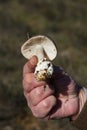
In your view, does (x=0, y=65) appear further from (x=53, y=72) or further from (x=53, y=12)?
(x=53, y=12)

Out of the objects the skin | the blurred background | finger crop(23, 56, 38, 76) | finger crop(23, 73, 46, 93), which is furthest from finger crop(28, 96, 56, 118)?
the blurred background

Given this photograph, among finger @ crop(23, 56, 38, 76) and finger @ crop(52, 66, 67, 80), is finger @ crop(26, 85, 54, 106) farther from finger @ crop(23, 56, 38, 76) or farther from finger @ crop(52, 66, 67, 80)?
finger @ crop(52, 66, 67, 80)

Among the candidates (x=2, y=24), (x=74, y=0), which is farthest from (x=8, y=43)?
(x=74, y=0)

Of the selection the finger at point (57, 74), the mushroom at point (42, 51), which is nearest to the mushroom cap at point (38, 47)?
the mushroom at point (42, 51)

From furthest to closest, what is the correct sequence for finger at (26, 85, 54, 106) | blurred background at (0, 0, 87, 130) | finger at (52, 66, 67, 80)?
blurred background at (0, 0, 87, 130) → finger at (52, 66, 67, 80) → finger at (26, 85, 54, 106)

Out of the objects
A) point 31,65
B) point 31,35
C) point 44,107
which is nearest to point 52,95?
point 44,107

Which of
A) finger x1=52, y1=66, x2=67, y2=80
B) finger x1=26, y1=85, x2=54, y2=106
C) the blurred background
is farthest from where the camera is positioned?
the blurred background
